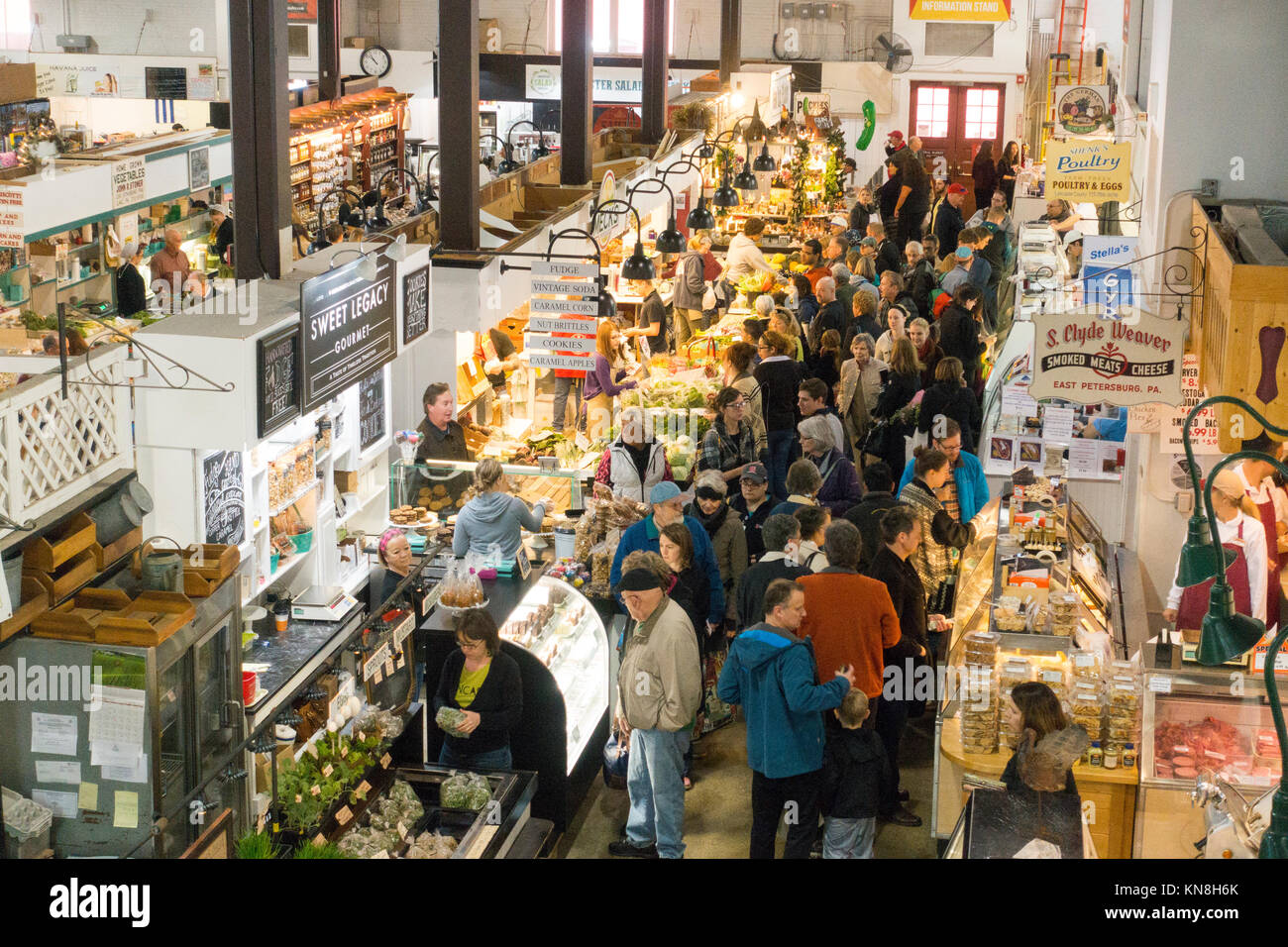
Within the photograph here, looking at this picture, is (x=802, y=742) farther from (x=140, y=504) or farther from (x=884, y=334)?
(x=884, y=334)

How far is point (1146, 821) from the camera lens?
595 centimetres

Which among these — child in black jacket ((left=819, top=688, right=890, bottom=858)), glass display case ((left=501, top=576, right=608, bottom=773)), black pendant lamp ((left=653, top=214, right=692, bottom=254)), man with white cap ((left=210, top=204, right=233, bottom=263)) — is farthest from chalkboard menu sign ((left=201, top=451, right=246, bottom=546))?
man with white cap ((left=210, top=204, right=233, bottom=263))

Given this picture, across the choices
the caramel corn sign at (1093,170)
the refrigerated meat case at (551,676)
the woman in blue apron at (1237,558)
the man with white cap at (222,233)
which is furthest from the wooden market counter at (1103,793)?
the man with white cap at (222,233)

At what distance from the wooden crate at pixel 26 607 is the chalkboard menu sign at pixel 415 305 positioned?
2572mm

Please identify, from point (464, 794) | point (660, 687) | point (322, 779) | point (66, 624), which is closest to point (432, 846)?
point (464, 794)

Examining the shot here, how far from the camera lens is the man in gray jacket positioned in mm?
6105

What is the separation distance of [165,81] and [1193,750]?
20097 millimetres

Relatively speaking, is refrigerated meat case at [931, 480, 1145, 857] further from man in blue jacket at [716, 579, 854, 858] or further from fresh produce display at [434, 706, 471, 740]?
fresh produce display at [434, 706, 471, 740]

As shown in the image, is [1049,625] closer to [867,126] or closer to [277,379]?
[277,379]

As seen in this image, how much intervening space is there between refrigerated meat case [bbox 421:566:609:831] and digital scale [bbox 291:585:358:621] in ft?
1.95

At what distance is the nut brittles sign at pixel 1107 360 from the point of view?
704cm

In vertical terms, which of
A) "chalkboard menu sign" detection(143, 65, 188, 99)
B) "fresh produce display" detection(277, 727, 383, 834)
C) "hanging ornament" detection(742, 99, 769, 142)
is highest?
"chalkboard menu sign" detection(143, 65, 188, 99)

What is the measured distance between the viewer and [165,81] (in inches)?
885

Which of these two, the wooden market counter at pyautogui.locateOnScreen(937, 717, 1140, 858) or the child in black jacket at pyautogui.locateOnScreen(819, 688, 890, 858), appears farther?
the wooden market counter at pyautogui.locateOnScreen(937, 717, 1140, 858)
